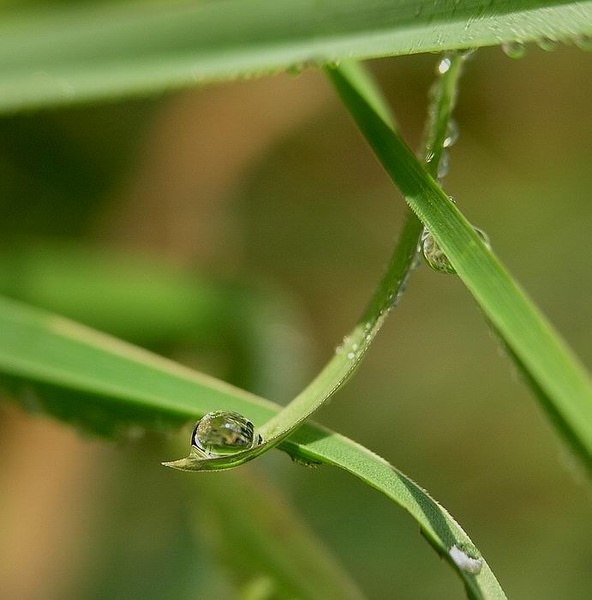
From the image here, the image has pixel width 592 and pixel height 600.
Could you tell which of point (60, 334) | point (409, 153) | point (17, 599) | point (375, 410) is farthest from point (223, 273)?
point (409, 153)

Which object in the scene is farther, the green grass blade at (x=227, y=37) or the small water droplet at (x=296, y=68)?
the small water droplet at (x=296, y=68)

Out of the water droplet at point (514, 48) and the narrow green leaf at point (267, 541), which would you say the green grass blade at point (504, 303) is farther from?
the narrow green leaf at point (267, 541)

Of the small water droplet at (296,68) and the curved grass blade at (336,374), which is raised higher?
the small water droplet at (296,68)

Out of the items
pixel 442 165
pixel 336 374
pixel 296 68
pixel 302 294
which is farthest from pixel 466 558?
pixel 302 294

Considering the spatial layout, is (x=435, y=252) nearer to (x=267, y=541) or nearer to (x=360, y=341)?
(x=360, y=341)

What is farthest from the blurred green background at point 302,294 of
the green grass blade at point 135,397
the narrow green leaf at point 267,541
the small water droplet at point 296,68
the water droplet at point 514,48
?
the water droplet at point 514,48

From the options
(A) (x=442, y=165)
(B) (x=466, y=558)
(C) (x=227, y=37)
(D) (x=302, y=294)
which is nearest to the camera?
(B) (x=466, y=558)

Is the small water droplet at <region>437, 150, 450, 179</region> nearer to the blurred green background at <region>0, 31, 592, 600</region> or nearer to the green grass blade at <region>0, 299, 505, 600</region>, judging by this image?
the green grass blade at <region>0, 299, 505, 600</region>

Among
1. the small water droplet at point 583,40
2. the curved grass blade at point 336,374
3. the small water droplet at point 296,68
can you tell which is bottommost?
the curved grass blade at point 336,374

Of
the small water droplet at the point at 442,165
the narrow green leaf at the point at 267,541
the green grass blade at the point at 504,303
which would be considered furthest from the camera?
the narrow green leaf at the point at 267,541
